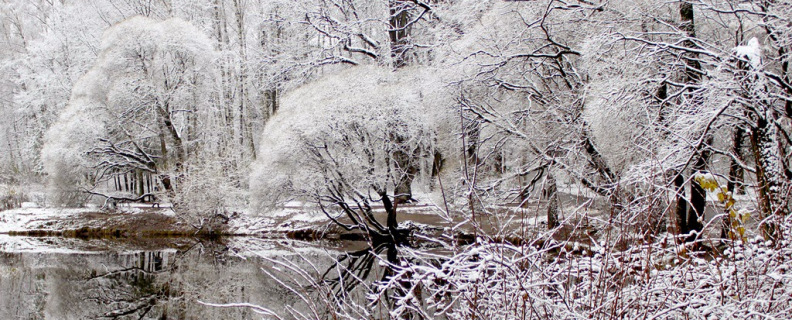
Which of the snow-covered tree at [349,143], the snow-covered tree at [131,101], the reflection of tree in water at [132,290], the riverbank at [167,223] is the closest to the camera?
the reflection of tree in water at [132,290]

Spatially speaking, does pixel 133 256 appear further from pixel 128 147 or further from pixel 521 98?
pixel 521 98

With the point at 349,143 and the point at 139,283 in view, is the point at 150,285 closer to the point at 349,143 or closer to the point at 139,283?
the point at 139,283

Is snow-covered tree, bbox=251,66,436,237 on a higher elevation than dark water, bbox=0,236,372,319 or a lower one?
higher

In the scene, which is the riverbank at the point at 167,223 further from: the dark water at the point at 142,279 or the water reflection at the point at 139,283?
the water reflection at the point at 139,283

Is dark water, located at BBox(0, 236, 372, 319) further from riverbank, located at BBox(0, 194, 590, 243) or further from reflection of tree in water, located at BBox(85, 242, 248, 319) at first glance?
riverbank, located at BBox(0, 194, 590, 243)

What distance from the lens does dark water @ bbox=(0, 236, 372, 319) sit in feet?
32.5

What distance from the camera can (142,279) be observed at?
12.4 m

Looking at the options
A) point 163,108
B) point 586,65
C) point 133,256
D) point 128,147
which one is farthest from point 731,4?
point 128,147

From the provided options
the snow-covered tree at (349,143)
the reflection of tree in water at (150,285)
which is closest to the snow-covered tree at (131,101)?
the reflection of tree in water at (150,285)

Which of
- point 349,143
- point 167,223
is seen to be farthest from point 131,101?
point 349,143

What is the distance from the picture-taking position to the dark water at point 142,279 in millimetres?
9914

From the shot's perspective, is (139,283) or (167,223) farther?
(167,223)

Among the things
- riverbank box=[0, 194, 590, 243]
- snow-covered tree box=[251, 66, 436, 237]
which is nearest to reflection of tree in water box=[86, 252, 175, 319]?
snow-covered tree box=[251, 66, 436, 237]

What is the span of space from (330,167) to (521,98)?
5403 millimetres
